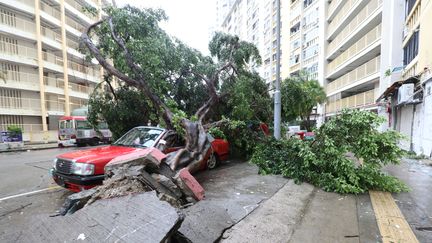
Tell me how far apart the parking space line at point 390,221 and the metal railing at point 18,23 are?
29.7 metres

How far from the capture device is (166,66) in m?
9.20

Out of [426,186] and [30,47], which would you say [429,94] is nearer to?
[426,186]

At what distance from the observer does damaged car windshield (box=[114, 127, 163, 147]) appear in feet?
19.8

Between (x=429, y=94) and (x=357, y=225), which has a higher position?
(x=429, y=94)

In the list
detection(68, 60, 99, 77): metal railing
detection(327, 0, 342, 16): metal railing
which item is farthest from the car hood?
detection(327, 0, 342, 16): metal railing

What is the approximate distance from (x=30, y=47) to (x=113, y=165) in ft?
88.6

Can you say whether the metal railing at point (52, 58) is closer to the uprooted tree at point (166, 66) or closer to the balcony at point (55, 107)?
the balcony at point (55, 107)

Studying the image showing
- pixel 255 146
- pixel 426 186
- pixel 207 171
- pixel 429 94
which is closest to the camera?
pixel 426 186

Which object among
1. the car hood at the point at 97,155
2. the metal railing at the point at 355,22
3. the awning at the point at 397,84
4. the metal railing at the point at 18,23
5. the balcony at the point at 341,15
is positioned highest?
the balcony at the point at 341,15

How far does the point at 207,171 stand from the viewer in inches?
307

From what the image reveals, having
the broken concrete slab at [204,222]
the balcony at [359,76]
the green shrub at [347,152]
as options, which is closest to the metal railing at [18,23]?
the broken concrete slab at [204,222]

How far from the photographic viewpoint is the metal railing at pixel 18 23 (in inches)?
850

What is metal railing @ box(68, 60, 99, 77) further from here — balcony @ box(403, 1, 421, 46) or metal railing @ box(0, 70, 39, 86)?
balcony @ box(403, 1, 421, 46)

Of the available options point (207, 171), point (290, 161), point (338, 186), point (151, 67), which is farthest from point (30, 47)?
point (338, 186)
